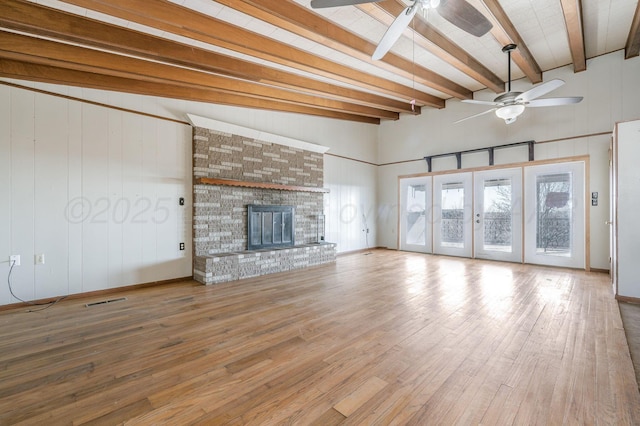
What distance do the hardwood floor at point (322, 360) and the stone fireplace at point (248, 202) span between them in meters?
1.01

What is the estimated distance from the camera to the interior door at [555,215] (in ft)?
17.4

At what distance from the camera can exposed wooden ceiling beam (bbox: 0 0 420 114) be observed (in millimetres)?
2514

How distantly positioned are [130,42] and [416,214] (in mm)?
6858

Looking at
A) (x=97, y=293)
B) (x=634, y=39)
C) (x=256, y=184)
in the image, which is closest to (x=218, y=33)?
(x=256, y=184)

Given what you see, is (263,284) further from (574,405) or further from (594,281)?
(594,281)

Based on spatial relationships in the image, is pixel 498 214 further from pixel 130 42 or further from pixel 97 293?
pixel 97 293

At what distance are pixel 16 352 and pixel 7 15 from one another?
287 centimetres

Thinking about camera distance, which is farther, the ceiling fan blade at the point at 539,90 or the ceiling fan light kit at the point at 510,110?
the ceiling fan light kit at the point at 510,110

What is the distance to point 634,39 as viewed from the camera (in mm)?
4195

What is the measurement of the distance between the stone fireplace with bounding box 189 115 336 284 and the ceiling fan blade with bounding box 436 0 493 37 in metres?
3.76

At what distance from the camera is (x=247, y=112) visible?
213 inches

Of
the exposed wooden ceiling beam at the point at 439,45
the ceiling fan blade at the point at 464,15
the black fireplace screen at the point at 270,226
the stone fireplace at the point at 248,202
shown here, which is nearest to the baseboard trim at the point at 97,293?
the stone fireplace at the point at 248,202

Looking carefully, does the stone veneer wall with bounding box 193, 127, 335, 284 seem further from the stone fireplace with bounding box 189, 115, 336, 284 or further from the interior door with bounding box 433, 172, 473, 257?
the interior door with bounding box 433, 172, 473, 257

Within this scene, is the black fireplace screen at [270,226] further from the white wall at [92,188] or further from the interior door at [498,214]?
the interior door at [498,214]
